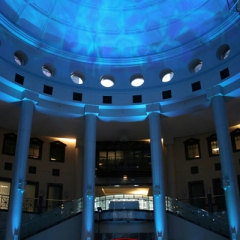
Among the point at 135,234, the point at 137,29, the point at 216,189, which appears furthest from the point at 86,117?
the point at 216,189

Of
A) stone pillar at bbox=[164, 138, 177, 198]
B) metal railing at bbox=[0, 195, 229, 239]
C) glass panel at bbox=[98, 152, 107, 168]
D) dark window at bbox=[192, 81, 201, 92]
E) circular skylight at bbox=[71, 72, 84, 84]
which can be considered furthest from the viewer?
glass panel at bbox=[98, 152, 107, 168]

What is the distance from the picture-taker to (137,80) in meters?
23.2

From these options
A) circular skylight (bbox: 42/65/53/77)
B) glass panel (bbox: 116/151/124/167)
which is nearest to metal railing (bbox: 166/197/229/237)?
glass panel (bbox: 116/151/124/167)

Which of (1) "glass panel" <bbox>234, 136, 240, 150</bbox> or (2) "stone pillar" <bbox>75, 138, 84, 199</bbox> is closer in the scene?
(1) "glass panel" <bbox>234, 136, 240, 150</bbox>

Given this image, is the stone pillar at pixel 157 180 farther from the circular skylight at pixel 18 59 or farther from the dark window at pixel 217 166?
the circular skylight at pixel 18 59

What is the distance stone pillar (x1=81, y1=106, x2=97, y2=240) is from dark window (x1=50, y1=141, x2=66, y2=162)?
7087 mm

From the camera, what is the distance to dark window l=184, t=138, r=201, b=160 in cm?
2727

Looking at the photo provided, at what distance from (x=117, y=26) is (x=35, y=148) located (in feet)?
41.3

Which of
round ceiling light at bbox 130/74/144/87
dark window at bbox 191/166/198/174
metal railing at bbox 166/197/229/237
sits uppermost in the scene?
round ceiling light at bbox 130/74/144/87

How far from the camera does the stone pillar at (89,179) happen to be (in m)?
19.0

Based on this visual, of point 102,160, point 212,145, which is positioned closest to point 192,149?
point 212,145

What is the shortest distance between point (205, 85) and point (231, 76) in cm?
195

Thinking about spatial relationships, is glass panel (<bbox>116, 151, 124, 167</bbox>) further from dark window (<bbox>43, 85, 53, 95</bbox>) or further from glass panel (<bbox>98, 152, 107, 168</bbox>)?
dark window (<bbox>43, 85, 53, 95</bbox>)

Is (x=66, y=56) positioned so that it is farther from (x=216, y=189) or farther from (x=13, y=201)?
(x=216, y=189)
